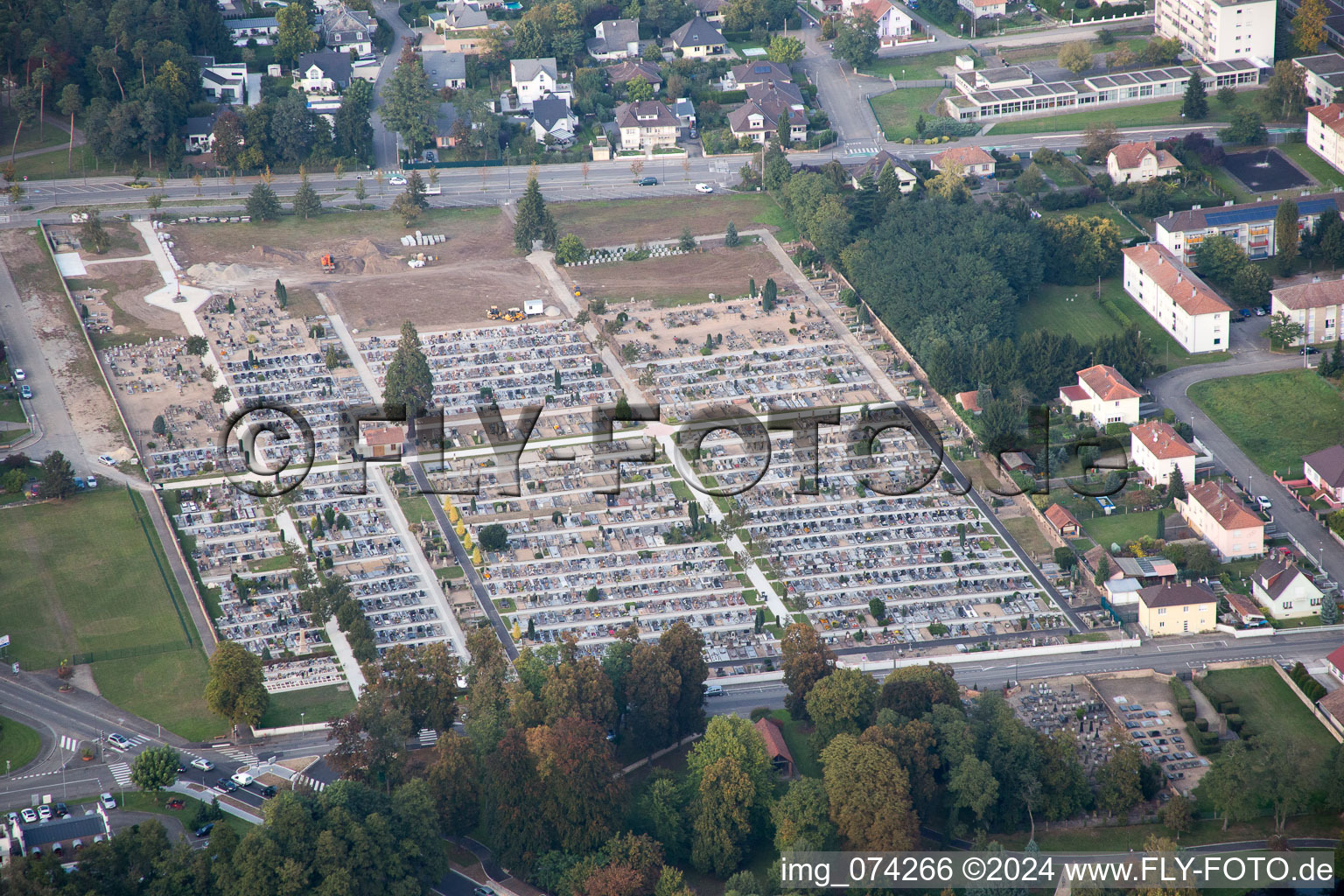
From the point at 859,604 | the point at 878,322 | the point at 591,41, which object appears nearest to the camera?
the point at 859,604

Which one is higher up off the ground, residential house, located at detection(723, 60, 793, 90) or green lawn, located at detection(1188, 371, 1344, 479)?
residential house, located at detection(723, 60, 793, 90)

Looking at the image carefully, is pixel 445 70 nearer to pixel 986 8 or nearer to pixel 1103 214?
pixel 986 8

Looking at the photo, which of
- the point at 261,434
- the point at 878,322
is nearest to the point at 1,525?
the point at 261,434

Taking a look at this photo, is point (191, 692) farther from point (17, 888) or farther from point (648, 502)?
point (648, 502)

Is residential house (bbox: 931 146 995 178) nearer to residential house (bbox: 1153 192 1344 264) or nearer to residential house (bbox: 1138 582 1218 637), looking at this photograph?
residential house (bbox: 1153 192 1344 264)

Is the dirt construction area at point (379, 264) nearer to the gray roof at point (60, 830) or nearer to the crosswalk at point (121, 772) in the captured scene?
the crosswalk at point (121, 772)

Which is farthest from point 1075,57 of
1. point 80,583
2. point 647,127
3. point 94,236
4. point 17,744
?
point 17,744

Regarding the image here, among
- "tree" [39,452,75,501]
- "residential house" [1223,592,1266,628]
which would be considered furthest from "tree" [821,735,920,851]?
"tree" [39,452,75,501]
